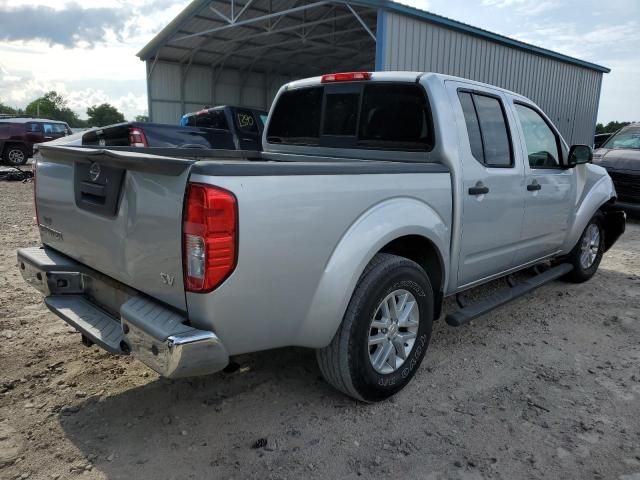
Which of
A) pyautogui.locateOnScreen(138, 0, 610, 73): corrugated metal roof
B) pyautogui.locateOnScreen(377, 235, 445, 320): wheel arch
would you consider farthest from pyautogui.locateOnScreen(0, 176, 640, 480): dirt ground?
pyautogui.locateOnScreen(138, 0, 610, 73): corrugated metal roof

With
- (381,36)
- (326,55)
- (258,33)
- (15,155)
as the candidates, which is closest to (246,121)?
(381,36)

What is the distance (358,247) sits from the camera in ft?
8.63

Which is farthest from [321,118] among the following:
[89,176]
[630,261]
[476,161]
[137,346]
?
[630,261]

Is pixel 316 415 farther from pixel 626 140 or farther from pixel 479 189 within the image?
pixel 626 140

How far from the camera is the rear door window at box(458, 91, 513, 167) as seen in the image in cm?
357

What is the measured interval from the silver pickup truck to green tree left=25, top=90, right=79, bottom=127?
A: 95.3 metres

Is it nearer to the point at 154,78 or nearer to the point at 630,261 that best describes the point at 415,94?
the point at 630,261

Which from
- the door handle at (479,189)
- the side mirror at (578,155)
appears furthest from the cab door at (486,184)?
the side mirror at (578,155)

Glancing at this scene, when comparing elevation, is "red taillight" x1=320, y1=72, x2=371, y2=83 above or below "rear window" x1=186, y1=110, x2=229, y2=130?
above

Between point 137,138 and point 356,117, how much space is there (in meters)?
5.63

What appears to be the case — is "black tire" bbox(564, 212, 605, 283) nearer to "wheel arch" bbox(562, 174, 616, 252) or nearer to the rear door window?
"wheel arch" bbox(562, 174, 616, 252)

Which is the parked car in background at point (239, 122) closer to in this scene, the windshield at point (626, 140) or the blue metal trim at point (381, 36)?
the blue metal trim at point (381, 36)

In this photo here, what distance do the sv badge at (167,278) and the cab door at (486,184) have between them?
2008mm

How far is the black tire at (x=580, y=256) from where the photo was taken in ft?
17.5
